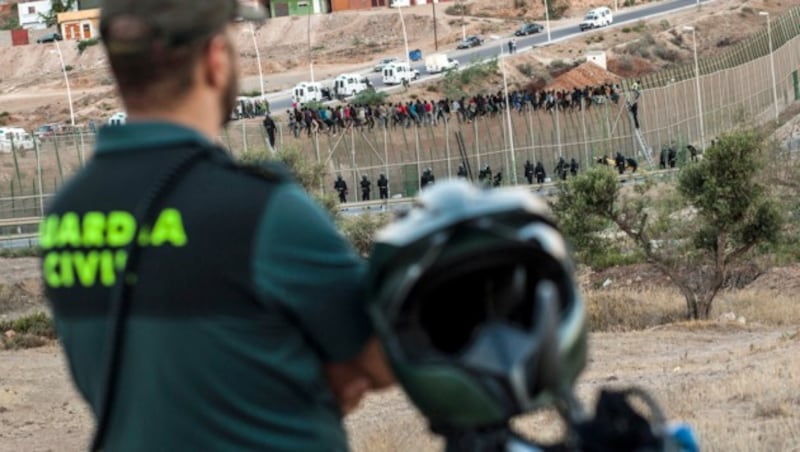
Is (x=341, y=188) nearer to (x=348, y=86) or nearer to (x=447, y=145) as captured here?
(x=447, y=145)

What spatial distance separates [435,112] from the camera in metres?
62.6

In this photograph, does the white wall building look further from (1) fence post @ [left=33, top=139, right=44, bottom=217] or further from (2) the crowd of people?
(1) fence post @ [left=33, top=139, right=44, bottom=217]

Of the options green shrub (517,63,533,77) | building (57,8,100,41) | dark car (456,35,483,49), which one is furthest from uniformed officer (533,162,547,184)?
building (57,8,100,41)

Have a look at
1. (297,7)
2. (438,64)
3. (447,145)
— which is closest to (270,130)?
(447,145)

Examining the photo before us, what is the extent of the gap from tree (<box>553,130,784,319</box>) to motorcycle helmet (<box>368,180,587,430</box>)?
2710cm

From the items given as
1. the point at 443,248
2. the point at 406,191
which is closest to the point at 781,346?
the point at 443,248

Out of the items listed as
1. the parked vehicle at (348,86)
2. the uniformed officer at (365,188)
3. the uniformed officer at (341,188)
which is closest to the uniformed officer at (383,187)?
the uniformed officer at (365,188)

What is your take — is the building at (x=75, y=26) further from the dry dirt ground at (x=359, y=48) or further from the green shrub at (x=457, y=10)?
the green shrub at (x=457, y=10)

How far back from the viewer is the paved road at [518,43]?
295 feet

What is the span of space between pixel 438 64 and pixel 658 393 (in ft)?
262

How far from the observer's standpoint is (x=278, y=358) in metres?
2.46

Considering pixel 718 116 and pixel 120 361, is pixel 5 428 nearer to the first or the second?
pixel 120 361

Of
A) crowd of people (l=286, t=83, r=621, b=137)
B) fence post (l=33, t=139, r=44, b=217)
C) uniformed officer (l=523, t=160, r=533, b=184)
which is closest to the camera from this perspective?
fence post (l=33, t=139, r=44, b=217)

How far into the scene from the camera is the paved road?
295 feet
